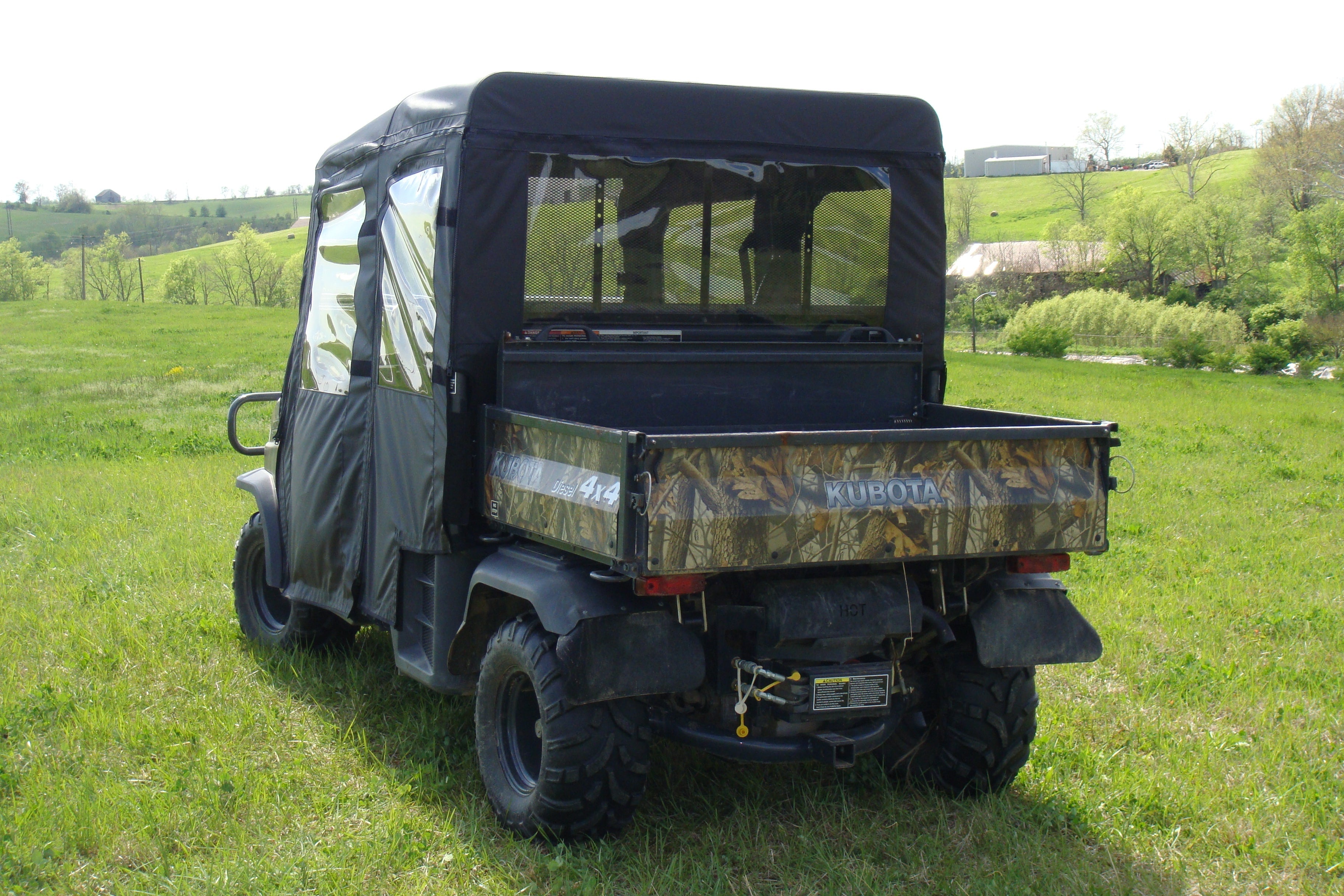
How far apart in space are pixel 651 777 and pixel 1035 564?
174cm

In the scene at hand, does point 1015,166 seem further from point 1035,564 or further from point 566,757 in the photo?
point 566,757

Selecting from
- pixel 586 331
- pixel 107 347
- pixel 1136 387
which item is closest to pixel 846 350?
pixel 586 331

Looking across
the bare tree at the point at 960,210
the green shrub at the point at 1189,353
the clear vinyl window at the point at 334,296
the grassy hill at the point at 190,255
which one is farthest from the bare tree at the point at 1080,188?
the clear vinyl window at the point at 334,296

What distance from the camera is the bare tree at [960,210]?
93.5 m

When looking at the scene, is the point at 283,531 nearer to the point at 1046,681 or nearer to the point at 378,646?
the point at 378,646

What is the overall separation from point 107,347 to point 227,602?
30.2m

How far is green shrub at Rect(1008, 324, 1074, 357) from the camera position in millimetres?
43125

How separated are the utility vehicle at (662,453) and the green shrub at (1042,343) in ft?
128

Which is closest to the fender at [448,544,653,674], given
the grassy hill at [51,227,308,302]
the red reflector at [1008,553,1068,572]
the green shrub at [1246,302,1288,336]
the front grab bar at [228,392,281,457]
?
the red reflector at [1008,553,1068,572]

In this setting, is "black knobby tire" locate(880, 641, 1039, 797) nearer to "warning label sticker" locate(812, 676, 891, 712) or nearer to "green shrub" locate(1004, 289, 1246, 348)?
"warning label sticker" locate(812, 676, 891, 712)

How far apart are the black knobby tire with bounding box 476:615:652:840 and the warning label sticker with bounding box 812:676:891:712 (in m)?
0.60

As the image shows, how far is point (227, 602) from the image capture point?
7578mm

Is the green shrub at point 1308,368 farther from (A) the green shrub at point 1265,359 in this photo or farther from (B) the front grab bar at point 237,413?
(B) the front grab bar at point 237,413

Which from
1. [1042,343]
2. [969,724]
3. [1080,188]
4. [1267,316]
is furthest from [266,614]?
[1080,188]
